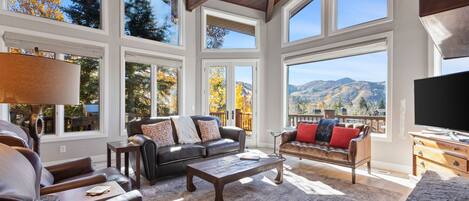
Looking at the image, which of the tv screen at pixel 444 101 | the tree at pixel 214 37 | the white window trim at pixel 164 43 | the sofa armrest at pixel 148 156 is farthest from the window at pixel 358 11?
the sofa armrest at pixel 148 156

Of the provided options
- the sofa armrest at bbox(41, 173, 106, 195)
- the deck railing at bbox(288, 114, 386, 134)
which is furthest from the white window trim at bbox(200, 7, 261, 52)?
the sofa armrest at bbox(41, 173, 106, 195)

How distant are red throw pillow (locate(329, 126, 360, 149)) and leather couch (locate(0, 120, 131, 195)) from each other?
3066 millimetres

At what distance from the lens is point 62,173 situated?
88.0 inches

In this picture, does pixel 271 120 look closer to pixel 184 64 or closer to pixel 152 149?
pixel 184 64

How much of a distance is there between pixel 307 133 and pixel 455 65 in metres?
2.33

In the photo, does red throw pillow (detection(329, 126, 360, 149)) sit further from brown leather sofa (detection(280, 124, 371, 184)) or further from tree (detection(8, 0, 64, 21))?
tree (detection(8, 0, 64, 21))

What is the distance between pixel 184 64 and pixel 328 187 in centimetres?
401

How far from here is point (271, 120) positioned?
19.3 ft

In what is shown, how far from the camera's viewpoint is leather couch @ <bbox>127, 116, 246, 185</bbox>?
3197 mm

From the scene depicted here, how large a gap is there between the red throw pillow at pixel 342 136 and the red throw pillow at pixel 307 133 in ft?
1.15

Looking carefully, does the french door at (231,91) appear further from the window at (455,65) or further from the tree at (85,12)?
the window at (455,65)

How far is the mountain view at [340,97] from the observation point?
14.4 ft

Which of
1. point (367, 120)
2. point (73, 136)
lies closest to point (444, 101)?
point (367, 120)

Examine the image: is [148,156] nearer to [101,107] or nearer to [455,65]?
[101,107]
